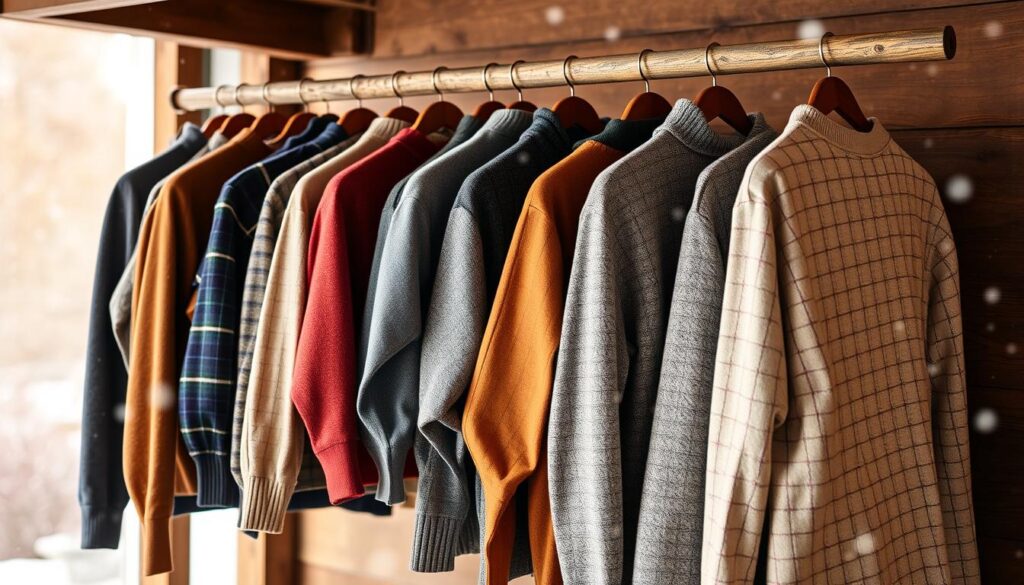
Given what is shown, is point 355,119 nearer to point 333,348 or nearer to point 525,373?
point 333,348

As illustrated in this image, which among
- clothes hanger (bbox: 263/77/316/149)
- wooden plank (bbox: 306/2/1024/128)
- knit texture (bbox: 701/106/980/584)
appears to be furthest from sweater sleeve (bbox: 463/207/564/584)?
clothes hanger (bbox: 263/77/316/149)

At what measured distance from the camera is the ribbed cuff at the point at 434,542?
1.32 m

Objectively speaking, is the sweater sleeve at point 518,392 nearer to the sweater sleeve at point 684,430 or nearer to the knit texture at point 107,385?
the sweater sleeve at point 684,430

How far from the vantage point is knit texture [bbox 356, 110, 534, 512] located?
1.30m

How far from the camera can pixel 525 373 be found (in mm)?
1232

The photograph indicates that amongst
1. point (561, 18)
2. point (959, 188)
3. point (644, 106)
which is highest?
point (561, 18)

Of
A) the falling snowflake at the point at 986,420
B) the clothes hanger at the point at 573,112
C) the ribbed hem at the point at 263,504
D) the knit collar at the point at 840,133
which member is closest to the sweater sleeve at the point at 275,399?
the ribbed hem at the point at 263,504

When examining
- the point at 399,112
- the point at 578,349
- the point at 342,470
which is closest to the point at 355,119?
the point at 399,112

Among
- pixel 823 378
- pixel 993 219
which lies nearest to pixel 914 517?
pixel 823 378

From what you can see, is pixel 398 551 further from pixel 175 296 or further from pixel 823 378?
pixel 823 378

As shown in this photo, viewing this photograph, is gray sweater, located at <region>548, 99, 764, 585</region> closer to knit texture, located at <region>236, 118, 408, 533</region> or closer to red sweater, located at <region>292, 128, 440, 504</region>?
red sweater, located at <region>292, 128, 440, 504</region>

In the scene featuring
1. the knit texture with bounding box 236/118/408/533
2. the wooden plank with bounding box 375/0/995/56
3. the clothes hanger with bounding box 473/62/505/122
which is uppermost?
the wooden plank with bounding box 375/0/995/56

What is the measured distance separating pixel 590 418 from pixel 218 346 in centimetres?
61

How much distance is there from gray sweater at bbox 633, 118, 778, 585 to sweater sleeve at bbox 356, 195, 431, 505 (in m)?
0.35
